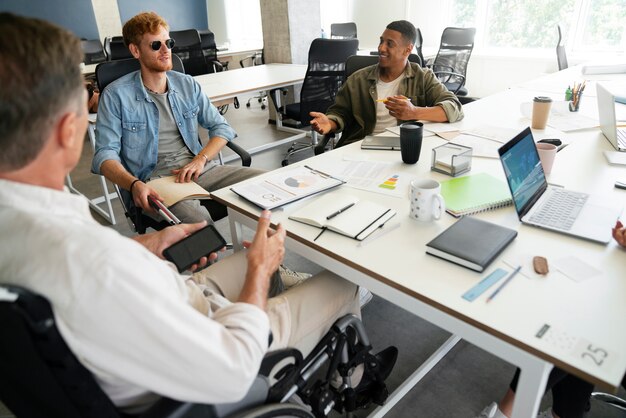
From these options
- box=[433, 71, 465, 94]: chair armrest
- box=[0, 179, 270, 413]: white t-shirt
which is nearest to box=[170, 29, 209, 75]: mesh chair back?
box=[433, 71, 465, 94]: chair armrest

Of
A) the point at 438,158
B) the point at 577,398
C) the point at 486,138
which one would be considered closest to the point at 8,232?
the point at 438,158

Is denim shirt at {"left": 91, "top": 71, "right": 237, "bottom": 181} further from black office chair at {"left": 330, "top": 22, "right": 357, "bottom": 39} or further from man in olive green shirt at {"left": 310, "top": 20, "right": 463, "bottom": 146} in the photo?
black office chair at {"left": 330, "top": 22, "right": 357, "bottom": 39}

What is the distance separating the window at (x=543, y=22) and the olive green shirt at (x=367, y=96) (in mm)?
4261

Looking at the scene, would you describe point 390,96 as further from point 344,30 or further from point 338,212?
point 344,30

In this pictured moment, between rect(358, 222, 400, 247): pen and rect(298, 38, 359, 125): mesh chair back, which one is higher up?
rect(298, 38, 359, 125): mesh chair back

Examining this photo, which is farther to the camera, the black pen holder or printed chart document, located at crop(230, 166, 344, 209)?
the black pen holder

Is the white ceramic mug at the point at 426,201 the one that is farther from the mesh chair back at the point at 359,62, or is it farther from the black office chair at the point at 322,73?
the black office chair at the point at 322,73

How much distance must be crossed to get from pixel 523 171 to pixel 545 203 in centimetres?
14

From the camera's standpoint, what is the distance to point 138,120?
2145 millimetres

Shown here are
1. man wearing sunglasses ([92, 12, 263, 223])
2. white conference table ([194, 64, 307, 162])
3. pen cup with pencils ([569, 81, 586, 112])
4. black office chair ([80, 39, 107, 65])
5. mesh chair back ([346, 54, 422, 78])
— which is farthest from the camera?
black office chair ([80, 39, 107, 65])

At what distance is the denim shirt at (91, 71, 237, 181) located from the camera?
209 cm

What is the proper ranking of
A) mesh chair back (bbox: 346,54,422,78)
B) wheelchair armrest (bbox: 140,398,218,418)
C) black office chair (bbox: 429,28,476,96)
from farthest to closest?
black office chair (bbox: 429,28,476,96), mesh chair back (bbox: 346,54,422,78), wheelchair armrest (bbox: 140,398,218,418)

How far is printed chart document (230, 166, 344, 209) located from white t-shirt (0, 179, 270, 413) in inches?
28.4

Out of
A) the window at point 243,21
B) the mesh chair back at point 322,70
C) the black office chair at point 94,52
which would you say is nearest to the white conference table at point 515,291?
the mesh chair back at point 322,70
